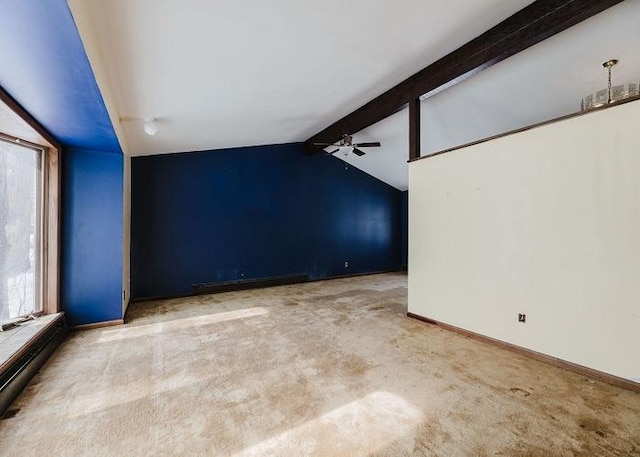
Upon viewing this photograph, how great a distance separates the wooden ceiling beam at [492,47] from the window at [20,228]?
437cm

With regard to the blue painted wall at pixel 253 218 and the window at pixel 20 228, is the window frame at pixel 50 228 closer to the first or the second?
the window at pixel 20 228

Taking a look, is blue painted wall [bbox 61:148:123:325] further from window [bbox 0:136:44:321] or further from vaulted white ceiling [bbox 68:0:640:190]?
vaulted white ceiling [bbox 68:0:640:190]

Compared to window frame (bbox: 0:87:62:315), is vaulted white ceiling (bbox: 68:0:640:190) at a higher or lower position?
higher

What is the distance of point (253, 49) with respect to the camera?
107 inches

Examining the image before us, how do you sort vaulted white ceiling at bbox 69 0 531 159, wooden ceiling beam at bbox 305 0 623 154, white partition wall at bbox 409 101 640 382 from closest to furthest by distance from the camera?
vaulted white ceiling at bbox 69 0 531 159, white partition wall at bbox 409 101 640 382, wooden ceiling beam at bbox 305 0 623 154

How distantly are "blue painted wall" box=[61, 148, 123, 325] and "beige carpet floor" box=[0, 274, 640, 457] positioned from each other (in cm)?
42

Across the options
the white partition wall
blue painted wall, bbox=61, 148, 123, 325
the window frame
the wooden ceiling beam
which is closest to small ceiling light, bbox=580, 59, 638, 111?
the white partition wall

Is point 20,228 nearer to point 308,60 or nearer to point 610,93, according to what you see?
point 308,60

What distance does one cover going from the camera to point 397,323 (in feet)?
13.0

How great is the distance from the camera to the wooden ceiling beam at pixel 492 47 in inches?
98.0

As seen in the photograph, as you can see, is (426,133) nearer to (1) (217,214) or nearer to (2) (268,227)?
(2) (268,227)

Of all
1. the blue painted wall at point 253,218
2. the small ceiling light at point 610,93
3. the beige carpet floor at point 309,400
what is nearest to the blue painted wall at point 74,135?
the beige carpet floor at point 309,400

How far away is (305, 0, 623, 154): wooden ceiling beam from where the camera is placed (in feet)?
8.16

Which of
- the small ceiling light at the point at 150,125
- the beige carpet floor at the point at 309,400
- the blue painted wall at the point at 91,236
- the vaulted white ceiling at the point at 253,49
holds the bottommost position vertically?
the beige carpet floor at the point at 309,400
